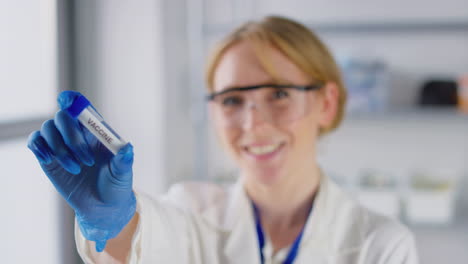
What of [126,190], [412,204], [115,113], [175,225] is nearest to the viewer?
[126,190]

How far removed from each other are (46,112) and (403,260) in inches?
34.7

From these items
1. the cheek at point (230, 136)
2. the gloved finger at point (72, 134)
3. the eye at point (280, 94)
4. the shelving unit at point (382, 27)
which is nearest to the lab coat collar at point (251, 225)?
the cheek at point (230, 136)

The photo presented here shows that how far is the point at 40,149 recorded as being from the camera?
58 cm

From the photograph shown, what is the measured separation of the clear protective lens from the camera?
37.6 inches

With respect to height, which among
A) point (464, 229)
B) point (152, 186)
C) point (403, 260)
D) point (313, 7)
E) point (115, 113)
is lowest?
point (464, 229)

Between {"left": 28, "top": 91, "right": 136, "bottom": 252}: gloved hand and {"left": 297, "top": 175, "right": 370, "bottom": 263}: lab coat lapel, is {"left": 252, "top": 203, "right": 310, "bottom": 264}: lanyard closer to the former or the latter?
{"left": 297, "top": 175, "right": 370, "bottom": 263}: lab coat lapel

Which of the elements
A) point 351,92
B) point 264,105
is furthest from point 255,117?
point 351,92

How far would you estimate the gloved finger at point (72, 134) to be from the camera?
0.59 m

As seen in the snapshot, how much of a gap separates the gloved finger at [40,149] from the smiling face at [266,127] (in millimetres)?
450

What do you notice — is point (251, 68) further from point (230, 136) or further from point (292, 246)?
point (292, 246)

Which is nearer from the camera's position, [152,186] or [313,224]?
[313,224]

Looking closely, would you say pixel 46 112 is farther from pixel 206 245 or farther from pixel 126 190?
pixel 126 190

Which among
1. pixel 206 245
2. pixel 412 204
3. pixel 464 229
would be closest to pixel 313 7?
pixel 412 204

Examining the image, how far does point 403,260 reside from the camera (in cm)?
91
